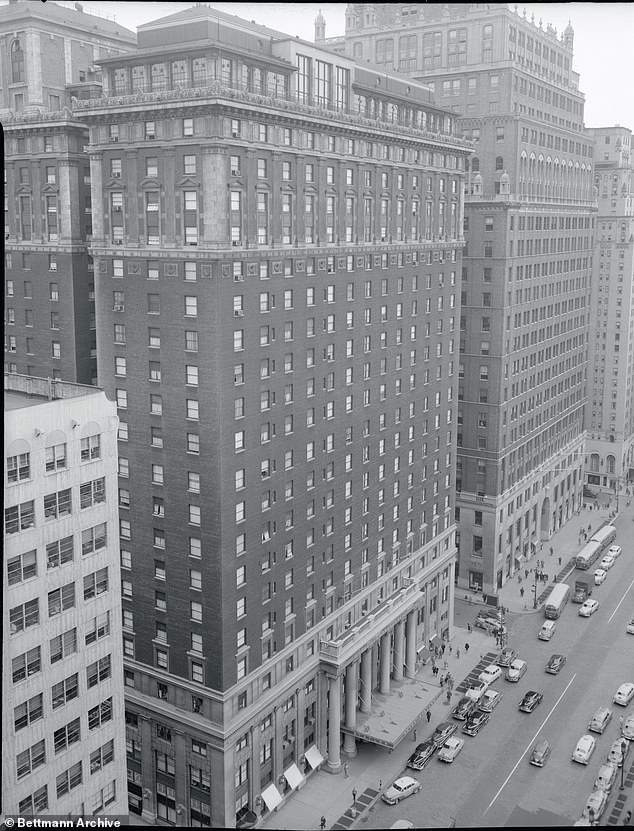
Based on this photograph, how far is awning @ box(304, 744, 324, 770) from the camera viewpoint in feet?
151

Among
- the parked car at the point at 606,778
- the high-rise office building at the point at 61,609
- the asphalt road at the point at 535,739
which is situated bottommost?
the asphalt road at the point at 535,739

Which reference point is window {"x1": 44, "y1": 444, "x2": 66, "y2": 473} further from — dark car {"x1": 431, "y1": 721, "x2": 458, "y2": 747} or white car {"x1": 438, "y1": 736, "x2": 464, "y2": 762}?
dark car {"x1": 431, "y1": 721, "x2": 458, "y2": 747}

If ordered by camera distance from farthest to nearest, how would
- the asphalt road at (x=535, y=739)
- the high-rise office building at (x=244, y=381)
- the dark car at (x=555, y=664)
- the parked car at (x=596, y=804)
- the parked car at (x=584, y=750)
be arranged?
the dark car at (x=555, y=664) → the parked car at (x=584, y=750) → the asphalt road at (x=535, y=739) → the parked car at (x=596, y=804) → the high-rise office building at (x=244, y=381)

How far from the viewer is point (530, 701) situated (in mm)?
52625

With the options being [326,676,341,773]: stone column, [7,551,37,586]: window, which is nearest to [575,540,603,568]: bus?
[326,676,341,773]: stone column

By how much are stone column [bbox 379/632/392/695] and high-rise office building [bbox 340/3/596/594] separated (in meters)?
19.8

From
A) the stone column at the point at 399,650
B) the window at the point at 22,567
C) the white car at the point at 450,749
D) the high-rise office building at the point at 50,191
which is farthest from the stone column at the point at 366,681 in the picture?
the window at the point at 22,567

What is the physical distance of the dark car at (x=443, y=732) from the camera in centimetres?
4862

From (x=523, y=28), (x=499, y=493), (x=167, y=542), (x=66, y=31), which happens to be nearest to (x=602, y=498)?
(x=499, y=493)

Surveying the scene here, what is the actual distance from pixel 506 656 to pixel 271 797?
891 inches

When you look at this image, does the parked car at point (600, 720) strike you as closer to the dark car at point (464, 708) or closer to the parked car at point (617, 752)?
the parked car at point (617, 752)

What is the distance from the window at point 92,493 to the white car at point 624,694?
37.1m

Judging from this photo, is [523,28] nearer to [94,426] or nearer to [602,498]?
[94,426]

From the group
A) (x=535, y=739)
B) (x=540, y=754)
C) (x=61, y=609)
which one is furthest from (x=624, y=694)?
(x=61, y=609)
